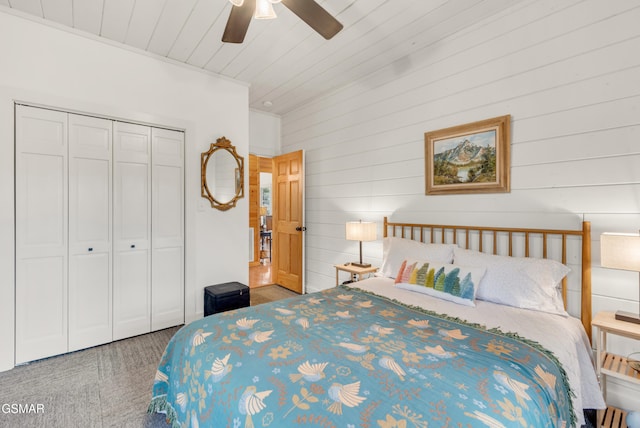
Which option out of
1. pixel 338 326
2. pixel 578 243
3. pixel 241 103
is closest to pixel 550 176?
pixel 578 243

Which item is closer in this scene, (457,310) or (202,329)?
(202,329)

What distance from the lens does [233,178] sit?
3.59m

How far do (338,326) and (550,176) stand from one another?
187cm

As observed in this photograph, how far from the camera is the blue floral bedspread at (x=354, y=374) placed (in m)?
0.98

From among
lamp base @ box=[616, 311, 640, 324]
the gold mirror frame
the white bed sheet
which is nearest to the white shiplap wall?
lamp base @ box=[616, 311, 640, 324]

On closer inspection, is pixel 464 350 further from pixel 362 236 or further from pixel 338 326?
pixel 362 236

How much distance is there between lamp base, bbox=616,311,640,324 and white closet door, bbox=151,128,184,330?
11.8 feet

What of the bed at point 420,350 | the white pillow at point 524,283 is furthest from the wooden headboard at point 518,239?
the white pillow at point 524,283

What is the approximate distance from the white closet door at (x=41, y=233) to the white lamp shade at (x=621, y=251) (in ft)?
13.1

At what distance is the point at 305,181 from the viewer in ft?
14.4

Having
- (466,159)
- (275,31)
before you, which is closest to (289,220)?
(275,31)

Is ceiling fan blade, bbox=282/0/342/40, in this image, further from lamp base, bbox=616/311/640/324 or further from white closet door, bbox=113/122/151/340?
lamp base, bbox=616/311/640/324

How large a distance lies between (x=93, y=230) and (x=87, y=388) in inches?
52.2

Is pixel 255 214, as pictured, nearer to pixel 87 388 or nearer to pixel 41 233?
pixel 41 233
